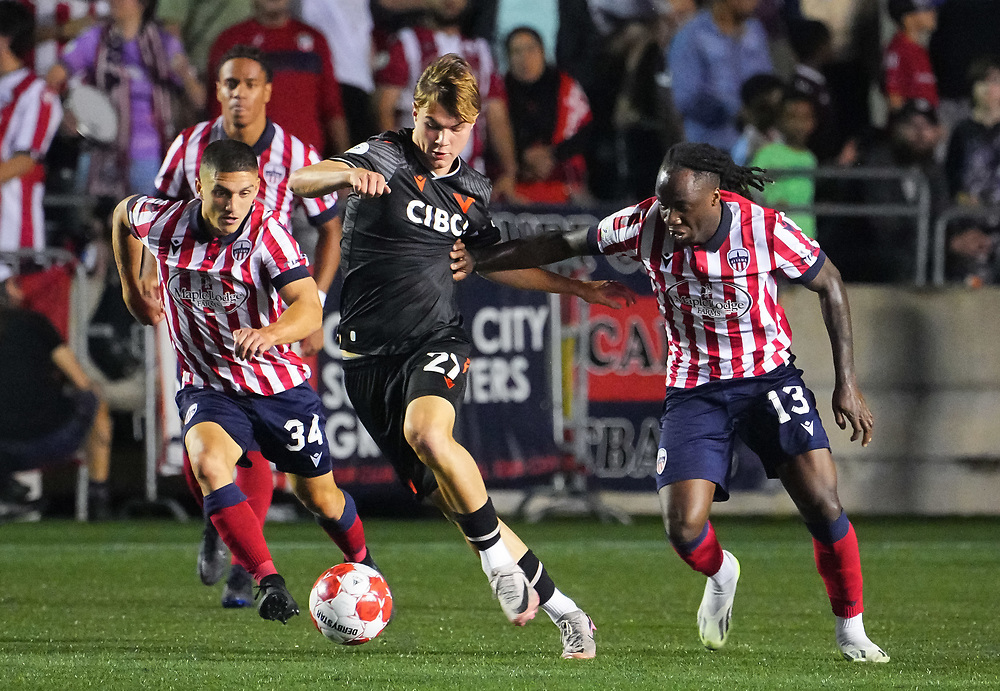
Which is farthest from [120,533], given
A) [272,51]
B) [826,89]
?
[826,89]

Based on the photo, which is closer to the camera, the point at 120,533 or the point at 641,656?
the point at 641,656

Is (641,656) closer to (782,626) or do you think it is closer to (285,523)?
(782,626)

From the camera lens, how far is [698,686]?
15.5 ft

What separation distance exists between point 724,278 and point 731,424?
0.56m

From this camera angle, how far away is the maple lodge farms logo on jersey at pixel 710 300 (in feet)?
18.3

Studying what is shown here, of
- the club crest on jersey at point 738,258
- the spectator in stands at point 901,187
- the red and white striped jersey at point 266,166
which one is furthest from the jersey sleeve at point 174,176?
the spectator in stands at point 901,187

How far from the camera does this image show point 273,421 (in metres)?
6.20

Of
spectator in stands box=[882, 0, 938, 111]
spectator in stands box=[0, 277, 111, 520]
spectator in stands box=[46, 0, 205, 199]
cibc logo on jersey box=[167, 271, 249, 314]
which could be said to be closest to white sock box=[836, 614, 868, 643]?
cibc logo on jersey box=[167, 271, 249, 314]

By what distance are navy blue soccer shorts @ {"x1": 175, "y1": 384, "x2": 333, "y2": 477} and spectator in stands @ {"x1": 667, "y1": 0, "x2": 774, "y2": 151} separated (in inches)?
232

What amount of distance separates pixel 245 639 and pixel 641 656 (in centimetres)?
153

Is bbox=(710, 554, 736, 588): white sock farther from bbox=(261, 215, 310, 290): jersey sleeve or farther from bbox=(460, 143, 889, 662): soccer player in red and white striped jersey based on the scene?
bbox=(261, 215, 310, 290): jersey sleeve

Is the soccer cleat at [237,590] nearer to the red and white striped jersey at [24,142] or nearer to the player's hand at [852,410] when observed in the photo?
the player's hand at [852,410]

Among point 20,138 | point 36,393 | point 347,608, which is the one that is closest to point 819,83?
point 20,138

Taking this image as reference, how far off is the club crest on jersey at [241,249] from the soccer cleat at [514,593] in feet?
5.41
